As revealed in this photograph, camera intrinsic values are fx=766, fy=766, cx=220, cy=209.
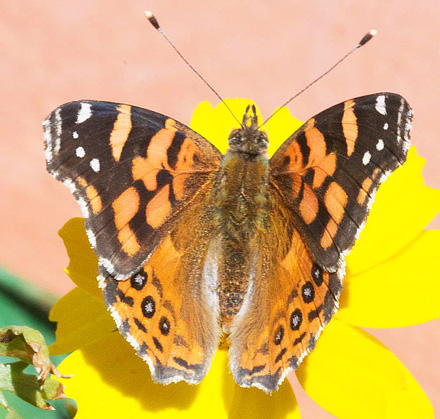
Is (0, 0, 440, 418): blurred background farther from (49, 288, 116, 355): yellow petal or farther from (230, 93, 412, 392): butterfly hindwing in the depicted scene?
(230, 93, 412, 392): butterfly hindwing

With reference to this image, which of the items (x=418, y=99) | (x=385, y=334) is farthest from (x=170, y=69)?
(x=385, y=334)

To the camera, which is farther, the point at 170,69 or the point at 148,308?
the point at 170,69

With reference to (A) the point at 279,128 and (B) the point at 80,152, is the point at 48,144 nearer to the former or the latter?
(B) the point at 80,152

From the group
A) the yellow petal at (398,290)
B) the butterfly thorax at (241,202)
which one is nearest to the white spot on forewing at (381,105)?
the butterfly thorax at (241,202)

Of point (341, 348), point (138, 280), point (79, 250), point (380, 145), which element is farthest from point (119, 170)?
point (341, 348)

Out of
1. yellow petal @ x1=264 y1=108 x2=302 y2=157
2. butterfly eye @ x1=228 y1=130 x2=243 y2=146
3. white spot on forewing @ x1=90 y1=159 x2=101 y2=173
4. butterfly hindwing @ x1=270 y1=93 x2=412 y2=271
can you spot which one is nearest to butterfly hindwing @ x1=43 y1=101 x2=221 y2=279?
white spot on forewing @ x1=90 y1=159 x2=101 y2=173

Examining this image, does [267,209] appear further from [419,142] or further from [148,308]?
[419,142]

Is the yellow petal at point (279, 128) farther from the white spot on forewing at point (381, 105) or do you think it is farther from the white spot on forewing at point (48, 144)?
the white spot on forewing at point (48, 144)
